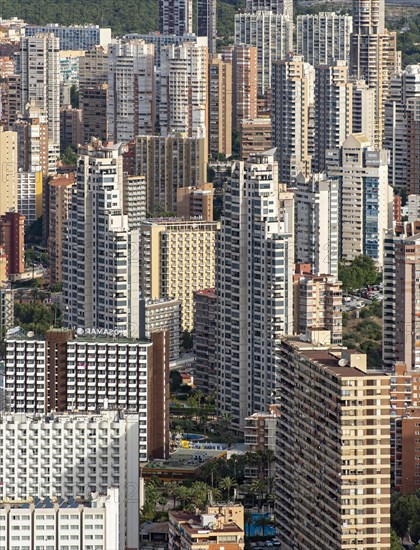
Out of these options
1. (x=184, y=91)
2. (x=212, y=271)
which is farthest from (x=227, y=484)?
(x=184, y=91)

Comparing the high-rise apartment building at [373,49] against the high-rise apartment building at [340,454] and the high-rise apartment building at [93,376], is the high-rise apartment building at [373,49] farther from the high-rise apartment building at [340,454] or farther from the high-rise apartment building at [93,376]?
the high-rise apartment building at [340,454]

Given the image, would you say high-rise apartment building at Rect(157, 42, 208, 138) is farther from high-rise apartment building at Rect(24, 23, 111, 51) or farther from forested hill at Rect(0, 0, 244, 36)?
forested hill at Rect(0, 0, 244, 36)

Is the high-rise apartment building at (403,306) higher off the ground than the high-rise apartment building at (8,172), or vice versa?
the high-rise apartment building at (8,172)

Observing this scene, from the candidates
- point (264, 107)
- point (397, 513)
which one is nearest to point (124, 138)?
point (264, 107)

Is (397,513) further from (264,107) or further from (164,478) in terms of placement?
(264,107)

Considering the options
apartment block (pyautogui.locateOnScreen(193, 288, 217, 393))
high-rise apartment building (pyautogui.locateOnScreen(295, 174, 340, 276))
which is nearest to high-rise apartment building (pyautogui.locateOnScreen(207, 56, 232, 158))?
high-rise apartment building (pyautogui.locateOnScreen(295, 174, 340, 276))

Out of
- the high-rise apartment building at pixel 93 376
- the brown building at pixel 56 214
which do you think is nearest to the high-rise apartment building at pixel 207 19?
the brown building at pixel 56 214
